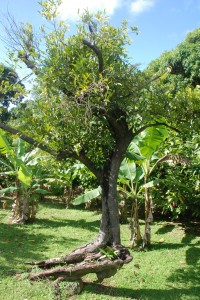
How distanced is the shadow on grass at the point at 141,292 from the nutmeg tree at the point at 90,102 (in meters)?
0.29

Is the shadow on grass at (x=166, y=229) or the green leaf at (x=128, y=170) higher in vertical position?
the green leaf at (x=128, y=170)

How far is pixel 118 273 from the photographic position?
5211 millimetres

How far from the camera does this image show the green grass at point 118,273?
4309 mm

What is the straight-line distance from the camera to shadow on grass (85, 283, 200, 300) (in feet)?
14.1

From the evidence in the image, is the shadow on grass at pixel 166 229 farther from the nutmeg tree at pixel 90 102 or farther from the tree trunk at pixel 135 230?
the nutmeg tree at pixel 90 102

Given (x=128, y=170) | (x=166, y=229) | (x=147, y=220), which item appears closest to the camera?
(x=147, y=220)

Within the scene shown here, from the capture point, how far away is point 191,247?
21.7 ft

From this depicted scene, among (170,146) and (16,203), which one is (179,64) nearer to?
(170,146)

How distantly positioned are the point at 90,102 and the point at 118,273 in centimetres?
310

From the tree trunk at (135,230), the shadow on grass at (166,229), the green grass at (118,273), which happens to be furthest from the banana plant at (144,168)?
the shadow on grass at (166,229)

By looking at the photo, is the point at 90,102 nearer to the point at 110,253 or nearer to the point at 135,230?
the point at 110,253

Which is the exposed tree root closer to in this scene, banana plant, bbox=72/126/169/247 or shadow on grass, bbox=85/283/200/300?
shadow on grass, bbox=85/283/200/300

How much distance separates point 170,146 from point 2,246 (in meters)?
4.72

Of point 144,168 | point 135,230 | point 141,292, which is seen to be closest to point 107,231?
point 141,292
